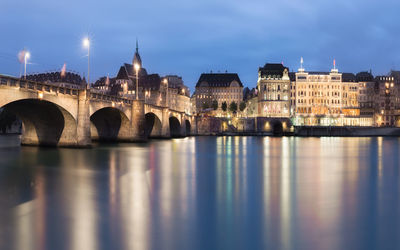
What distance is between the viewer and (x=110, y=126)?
211 feet

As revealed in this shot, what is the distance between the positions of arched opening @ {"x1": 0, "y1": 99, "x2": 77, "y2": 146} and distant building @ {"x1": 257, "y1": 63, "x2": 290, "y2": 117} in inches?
4311

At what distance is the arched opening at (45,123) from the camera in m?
39.9

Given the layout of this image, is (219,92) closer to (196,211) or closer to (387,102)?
→ (387,102)

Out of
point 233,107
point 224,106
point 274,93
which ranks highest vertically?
point 274,93

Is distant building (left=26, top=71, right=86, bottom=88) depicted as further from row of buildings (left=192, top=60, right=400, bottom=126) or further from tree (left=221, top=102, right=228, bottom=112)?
row of buildings (left=192, top=60, right=400, bottom=126)

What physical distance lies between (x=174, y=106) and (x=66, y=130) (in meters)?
112

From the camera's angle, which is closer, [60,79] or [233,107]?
[60,79]

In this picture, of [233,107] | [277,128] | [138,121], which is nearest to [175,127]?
[138,121]

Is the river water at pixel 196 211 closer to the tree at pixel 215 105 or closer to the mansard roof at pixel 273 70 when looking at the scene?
the mansard roof at pixel 273 70

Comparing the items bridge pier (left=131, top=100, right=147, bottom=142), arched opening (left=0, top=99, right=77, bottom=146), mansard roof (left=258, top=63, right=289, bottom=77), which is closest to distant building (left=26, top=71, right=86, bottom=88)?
bridge pier (left=131, top=100, right=147, bottom=142)

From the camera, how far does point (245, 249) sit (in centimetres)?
897

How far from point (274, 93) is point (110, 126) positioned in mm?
94880

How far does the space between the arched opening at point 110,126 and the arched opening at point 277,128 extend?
8649 centimetres

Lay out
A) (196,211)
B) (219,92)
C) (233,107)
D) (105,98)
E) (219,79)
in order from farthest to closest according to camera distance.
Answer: (219,79), (219,92), (233,107), (105,98), (196,211)
